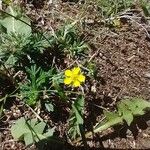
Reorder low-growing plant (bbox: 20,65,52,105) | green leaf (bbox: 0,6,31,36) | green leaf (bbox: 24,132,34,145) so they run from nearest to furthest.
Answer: green leaf (bbox: 24,132,34,145), low-growing plant (bbox: 20,65,52,105), green leaf (bbox: 0,6,31,36)

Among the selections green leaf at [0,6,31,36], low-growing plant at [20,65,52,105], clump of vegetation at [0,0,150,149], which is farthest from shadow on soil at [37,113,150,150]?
green leaf at [0,6,31,36]

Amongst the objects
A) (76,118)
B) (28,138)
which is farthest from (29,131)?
(76,118)

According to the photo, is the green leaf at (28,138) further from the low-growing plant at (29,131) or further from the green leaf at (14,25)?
the green leaf at (14,25)

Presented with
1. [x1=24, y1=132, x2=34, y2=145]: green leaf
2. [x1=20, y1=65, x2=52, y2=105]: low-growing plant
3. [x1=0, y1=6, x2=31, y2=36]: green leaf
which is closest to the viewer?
[x1=24, y1=132, x2=34, y2=145]: green leaf

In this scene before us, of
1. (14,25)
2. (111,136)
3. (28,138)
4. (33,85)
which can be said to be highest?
(14,25)

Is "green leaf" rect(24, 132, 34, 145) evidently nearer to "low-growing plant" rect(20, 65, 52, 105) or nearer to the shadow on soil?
the shadow on soil

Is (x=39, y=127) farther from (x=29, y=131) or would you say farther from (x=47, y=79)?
(x=47, y=79)

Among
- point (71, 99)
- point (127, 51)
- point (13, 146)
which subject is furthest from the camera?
point (127, 51)

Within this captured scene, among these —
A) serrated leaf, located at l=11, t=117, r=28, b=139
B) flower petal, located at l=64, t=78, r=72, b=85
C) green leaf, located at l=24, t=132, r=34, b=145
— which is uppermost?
flower petal, located at l=64, t=78, r=72, b=85

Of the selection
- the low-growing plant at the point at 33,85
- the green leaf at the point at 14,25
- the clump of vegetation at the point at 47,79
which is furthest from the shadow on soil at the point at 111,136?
the green leaf at the point at 14,25

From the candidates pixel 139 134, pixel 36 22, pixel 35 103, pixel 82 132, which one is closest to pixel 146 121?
pixel 139 134

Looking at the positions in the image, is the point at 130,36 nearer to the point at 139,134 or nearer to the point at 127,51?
the point at 127,51
